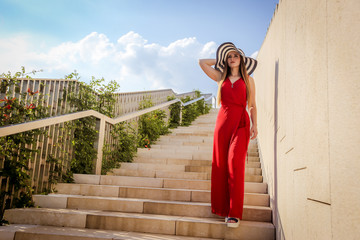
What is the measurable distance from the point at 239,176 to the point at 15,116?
2.61m

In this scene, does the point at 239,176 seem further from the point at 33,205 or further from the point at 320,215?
the point at 33,205

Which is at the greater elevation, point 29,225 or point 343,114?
point 343,114

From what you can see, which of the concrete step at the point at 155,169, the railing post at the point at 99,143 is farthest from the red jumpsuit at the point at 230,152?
the railing post at the point at 99,143

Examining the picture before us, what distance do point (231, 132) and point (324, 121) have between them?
1.66 m

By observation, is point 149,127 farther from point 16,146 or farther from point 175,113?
point 16,146

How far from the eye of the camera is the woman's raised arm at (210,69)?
10.4ft

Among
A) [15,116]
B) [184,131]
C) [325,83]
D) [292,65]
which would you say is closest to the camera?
[325,83]

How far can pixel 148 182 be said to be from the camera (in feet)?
12.6

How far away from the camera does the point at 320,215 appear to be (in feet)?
4.01

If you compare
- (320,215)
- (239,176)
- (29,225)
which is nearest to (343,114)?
(320,215)

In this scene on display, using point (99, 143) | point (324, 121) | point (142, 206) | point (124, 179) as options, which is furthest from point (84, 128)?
point (324, 121)

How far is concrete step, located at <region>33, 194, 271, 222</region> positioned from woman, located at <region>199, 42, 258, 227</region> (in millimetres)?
271

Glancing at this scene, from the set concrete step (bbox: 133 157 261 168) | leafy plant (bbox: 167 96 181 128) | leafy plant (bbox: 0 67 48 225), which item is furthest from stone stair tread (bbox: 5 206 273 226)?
leafy plant (bbox: 167 96 181 128)

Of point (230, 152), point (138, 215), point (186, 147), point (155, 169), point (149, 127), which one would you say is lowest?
point (138, 215)
